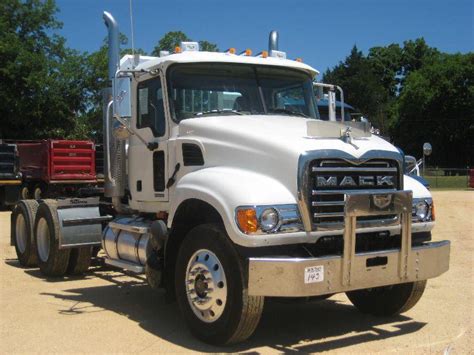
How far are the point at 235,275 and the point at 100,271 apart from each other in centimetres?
503

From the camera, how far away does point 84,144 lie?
21.5 metres

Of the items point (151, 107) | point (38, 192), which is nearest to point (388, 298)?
point (151, 107)

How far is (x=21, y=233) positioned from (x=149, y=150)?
4.28 metres

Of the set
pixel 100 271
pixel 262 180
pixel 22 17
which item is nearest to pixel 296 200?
pixel 262 180

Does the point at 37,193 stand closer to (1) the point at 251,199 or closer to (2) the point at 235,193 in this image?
(2) the point at 235,193

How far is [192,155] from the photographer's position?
20.4 feet

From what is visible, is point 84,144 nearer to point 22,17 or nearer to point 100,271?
point 100,271

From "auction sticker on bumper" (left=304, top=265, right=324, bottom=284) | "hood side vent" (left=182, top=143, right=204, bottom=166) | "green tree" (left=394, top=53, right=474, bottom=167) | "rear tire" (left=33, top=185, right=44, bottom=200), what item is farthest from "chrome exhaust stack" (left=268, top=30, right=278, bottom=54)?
"green tree" (left=394, top=53, right=474, bottom=167)

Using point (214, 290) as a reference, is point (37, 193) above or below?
above

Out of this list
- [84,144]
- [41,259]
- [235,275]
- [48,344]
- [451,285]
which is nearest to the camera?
[235,275]

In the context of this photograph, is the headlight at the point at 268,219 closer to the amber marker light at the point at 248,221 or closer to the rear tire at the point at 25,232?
the amber marker light at the point at 248,221

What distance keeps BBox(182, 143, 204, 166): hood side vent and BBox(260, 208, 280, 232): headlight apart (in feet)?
4.17

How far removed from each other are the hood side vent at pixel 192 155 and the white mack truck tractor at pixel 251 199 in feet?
0.05

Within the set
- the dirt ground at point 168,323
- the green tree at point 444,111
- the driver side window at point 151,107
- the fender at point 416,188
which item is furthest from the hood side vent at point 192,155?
the green tree at point 444,111
